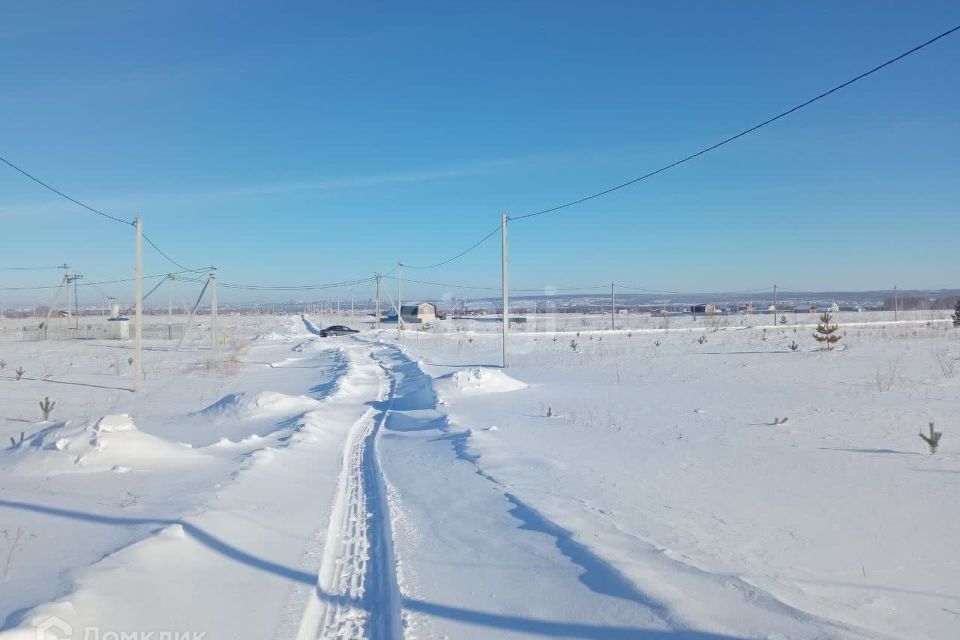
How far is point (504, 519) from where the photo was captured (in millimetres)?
7258

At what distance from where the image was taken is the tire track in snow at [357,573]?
15.2 ft

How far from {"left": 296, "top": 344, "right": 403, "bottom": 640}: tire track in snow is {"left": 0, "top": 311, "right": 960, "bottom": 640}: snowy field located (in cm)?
3

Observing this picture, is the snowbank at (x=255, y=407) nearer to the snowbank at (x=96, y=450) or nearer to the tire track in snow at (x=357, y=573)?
the snowbank at (x=96, y=450)

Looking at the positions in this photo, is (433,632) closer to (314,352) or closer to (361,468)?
(361,468)

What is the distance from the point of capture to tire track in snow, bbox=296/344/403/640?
4.62 m

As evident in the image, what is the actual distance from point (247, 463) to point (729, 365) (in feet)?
60.7

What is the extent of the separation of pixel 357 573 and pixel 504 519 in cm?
209

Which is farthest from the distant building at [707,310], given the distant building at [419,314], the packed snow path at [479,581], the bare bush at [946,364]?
the packed snow path at [479,581]

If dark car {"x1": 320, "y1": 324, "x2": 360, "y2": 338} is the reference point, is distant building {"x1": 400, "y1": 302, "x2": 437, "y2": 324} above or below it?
above

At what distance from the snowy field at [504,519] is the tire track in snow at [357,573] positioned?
29 millimetres

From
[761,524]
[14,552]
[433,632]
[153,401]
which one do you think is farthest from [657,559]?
[153,401]

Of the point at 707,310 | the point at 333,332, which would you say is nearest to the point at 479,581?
the point at 333,332

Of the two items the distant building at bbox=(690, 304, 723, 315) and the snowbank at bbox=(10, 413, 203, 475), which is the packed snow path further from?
the distant building at bbox=(690, 304, 723, 315)

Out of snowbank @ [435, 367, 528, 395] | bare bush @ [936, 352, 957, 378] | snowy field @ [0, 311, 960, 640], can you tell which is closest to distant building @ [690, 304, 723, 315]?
bare bush @ [936, 352, 957, 378]
